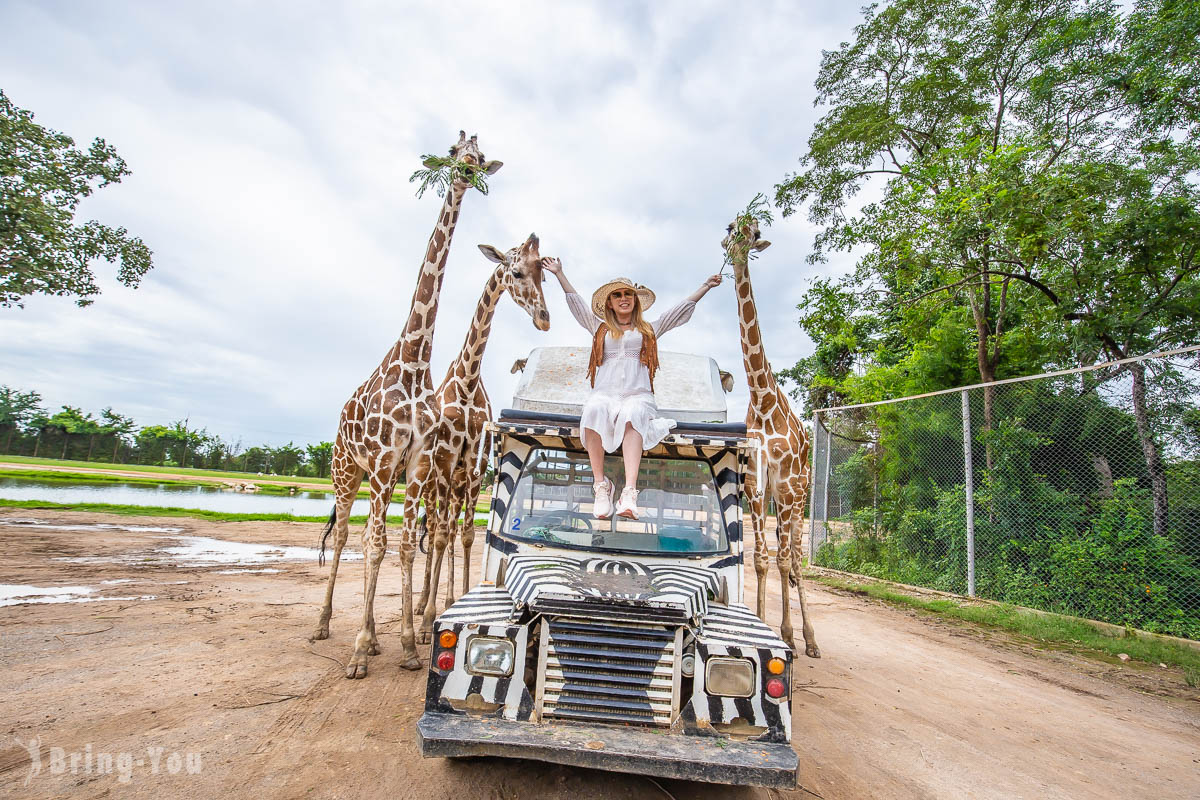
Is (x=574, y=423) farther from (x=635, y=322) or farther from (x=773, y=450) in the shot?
(x=773, y=450)

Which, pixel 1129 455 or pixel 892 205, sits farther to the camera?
pixel 892 205

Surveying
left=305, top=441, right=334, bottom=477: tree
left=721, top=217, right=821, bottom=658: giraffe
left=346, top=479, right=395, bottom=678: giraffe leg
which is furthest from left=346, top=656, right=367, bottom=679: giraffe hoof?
left=305, top=441, right=334, bottom=477: tree

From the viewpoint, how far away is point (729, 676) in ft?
8.98

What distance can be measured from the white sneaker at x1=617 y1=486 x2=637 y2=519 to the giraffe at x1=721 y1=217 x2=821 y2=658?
2285mm

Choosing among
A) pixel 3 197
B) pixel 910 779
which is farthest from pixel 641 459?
pixel 3 197

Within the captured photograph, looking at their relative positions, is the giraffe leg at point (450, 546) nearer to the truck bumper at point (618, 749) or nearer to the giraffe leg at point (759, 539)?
the giraffe leg at point (759, 539)

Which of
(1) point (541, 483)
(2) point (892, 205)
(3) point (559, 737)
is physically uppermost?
(2) point (892, 205)

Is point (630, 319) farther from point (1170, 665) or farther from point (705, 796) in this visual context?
point (1170, 665)

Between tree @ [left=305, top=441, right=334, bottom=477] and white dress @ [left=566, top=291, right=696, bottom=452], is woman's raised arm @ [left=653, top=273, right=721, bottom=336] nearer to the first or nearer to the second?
white dress @ [left=566, top=291, right=696, bottom=452]

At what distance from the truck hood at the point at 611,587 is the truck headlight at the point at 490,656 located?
0.23 meters

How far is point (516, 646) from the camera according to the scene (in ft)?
9.14

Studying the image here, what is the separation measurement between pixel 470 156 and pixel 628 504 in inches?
157

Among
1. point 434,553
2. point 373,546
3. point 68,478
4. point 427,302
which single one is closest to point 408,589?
point 373,546

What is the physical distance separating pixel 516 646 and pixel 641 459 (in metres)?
1.73
